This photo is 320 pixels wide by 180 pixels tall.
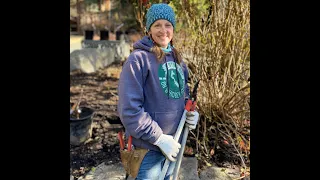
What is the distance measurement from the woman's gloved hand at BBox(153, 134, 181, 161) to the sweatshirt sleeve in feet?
0.11

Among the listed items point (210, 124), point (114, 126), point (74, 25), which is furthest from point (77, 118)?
point (74, 25)

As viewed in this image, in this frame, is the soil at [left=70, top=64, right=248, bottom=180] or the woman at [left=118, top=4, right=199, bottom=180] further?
the soil at [left=70, top=64, right=248, bottom=180]

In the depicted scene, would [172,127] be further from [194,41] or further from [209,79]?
[194,41]

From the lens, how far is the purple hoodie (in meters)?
1.80

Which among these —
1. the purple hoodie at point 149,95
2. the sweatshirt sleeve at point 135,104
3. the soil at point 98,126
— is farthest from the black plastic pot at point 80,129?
the sweatshirt sleeve at point 135,104

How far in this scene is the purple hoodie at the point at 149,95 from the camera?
1800mm

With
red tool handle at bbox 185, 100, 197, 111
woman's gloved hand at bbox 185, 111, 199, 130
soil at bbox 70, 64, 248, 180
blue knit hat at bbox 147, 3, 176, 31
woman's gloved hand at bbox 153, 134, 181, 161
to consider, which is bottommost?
soil at bbox 70, 64, 248, 180

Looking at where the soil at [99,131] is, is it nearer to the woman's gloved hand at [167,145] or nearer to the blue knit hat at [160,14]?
the woman's gloved hand at [167,145]

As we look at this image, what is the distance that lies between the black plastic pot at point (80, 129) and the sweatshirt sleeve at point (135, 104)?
6.89 feet

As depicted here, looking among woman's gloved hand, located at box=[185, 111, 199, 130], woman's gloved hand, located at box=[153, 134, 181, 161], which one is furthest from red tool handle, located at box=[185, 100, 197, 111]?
woman's gloved hand, located at box=[153, 134, 181, 161]

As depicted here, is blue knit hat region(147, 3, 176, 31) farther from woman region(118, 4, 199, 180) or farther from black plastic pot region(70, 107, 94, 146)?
black plastic pot region(70, 107, 94, 146)

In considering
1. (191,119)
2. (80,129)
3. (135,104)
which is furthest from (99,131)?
(135,104)

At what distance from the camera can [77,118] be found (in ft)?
12.9

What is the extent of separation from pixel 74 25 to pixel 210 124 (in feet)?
45.1
